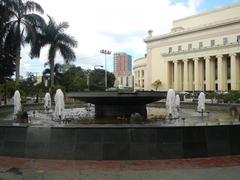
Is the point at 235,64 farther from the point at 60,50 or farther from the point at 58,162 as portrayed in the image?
the point at 58,162

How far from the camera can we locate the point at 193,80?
88938mm

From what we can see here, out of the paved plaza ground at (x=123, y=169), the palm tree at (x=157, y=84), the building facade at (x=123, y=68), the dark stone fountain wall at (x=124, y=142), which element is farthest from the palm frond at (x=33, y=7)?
the building facade at (x=123, y=68)

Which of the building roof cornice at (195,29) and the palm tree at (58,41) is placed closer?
the palm tree at (58,41)

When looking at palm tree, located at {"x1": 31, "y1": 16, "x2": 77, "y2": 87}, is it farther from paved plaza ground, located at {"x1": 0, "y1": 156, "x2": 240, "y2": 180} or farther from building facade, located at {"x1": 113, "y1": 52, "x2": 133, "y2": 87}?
building facade, located at {"x1": 113, "y1": 52, "x2": 133, "y2": 87}

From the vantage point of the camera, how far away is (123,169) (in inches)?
286

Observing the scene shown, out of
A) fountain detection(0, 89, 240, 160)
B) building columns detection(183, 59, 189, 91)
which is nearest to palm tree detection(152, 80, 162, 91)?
building columns detection(183, 59, 189, 91)

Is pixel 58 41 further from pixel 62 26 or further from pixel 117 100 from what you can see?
pixel 117 100

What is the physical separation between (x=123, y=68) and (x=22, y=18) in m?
95.2

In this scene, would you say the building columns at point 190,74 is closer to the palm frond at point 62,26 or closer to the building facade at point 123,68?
the building facade at point 123,68

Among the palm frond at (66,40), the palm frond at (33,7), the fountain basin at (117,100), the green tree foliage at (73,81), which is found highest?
the palm frond at (33,7)

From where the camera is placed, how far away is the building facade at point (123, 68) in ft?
409

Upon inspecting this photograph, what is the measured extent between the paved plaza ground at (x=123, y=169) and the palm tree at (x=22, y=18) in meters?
25.9

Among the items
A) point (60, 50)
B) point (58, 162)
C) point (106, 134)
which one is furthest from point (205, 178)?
point (60, 50)

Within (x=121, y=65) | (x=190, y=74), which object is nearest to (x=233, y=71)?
(x=190, y=74)
